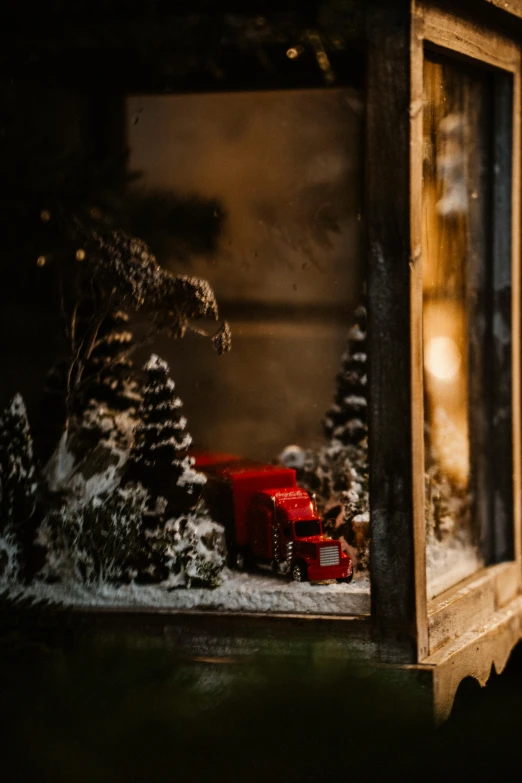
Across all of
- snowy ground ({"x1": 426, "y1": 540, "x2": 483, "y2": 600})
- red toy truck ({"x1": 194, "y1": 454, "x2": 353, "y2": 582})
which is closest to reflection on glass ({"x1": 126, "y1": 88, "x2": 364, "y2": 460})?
red toy truck ({"x1": 194, "y1": 454, "x2": 353, "y2": 582})

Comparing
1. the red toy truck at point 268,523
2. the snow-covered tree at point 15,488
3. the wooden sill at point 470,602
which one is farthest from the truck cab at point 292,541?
the snow-covered tree at point 15,488

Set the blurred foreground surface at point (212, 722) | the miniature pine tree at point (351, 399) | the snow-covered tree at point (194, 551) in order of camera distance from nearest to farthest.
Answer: the blurred foreground surface at point (212, 722), the snow-covered tree at point (194, 551), the miniature pine tree at point (351, 399)

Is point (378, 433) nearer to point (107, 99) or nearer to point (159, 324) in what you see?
point (159, 324)

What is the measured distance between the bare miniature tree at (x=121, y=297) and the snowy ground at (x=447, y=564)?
4.27 feet

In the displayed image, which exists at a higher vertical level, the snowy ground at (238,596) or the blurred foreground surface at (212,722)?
the snowy ground at (238,596)

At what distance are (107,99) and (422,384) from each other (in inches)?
76.3

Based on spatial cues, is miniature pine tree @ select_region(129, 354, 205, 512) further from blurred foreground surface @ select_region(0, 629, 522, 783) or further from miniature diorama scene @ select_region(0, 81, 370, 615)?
blurred foreground surface @ select_region(0, 629, 522, 783)

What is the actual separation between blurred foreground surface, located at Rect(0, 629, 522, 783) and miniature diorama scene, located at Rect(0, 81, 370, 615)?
0.25m

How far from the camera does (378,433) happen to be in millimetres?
3516

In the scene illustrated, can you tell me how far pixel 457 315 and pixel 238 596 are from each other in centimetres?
167

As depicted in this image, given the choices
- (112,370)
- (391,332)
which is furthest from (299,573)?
(112,370)

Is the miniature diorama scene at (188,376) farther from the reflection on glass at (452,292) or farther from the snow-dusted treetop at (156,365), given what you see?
the reflection on glass at (452,292)

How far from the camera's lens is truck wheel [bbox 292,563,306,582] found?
143 inches

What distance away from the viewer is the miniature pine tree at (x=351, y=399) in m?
4.38
